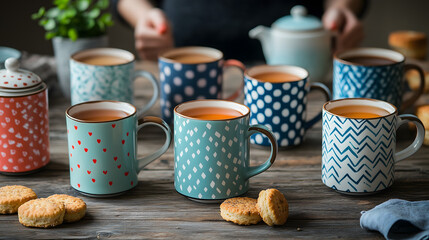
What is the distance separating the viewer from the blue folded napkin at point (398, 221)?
0.92 m

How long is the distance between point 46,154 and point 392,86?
796 millimetres

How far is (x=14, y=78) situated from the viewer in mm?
1124

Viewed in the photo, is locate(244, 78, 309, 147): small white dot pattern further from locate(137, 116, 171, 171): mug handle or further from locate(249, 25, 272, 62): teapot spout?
locate(249, 25, 272, 62): teapot spout

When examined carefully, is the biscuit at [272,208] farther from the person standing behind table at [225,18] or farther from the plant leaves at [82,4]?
the person standing behind table at [225,18]

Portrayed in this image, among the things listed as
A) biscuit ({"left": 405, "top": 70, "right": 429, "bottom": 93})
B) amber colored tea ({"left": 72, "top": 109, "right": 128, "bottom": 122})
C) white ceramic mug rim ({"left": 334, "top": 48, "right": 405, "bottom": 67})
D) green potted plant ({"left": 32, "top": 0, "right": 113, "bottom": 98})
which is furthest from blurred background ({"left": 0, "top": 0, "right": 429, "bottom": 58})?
amber colored tea ({"left": 72, "top": 109, "right": 128, "bottom": 122})

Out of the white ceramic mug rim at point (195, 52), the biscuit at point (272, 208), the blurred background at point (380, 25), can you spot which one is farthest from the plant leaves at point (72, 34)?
the blurred background at point (380, 25)

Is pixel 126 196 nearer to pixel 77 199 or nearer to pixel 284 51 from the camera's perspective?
pixel 77 199

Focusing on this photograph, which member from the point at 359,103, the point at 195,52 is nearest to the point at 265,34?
the point at 195,52

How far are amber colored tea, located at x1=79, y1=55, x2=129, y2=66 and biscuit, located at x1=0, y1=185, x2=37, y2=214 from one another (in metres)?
0.48

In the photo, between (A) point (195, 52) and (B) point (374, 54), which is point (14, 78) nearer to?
A: (A) point (195, 52)

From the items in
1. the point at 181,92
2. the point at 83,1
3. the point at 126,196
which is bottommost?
the point at 126,196

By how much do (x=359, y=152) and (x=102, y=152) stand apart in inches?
18.2

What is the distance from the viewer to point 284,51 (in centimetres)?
161

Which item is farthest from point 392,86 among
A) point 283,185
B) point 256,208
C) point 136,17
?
point 136,17
